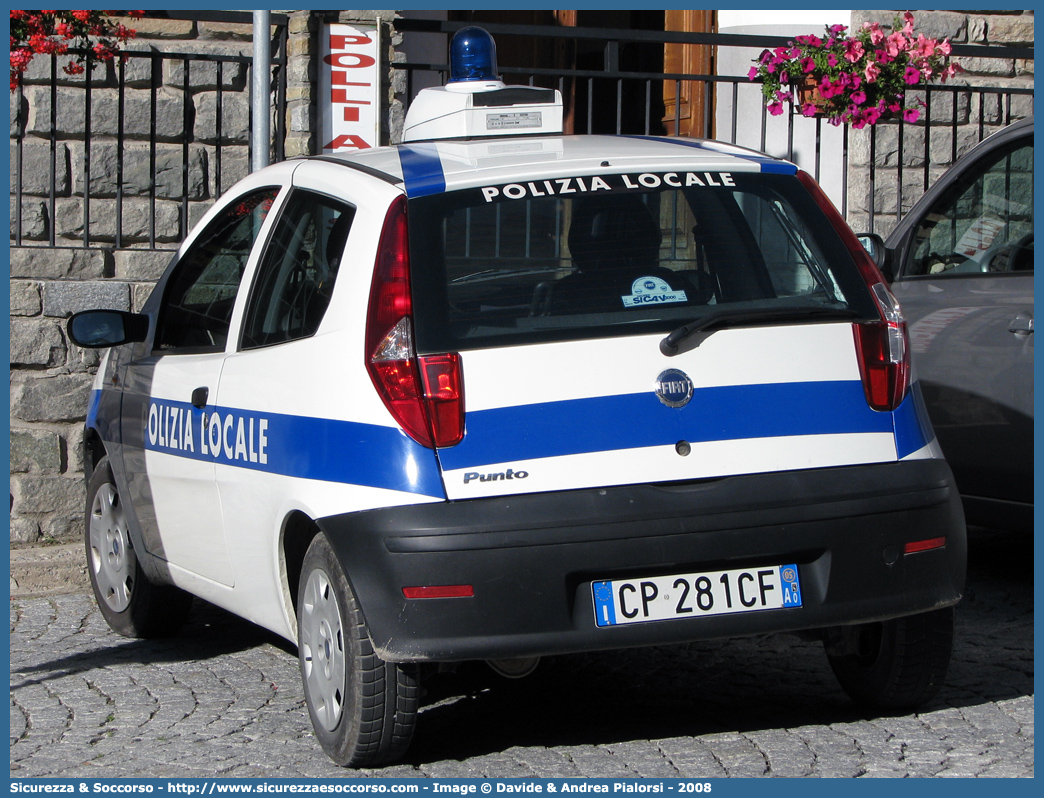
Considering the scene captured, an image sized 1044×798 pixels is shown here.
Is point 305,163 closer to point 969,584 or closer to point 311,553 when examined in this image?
point 311,553

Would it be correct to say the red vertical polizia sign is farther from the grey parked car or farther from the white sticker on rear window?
the white sticker on rear window

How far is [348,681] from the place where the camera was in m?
3.73

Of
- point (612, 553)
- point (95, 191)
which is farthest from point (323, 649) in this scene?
point (95, 191)

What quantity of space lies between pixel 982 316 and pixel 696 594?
2.53 meters

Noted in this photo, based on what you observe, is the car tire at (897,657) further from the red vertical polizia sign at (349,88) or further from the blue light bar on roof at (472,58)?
the red vertical polizia sign at (349,88)

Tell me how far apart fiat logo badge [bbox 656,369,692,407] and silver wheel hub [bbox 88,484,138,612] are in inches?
100

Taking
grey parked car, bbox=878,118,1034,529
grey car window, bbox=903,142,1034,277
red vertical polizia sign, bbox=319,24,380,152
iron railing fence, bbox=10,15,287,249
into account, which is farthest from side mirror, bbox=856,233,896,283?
iron railing fence, bbox=10,15,287,249

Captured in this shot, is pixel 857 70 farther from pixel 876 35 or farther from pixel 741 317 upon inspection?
pixel 741 317

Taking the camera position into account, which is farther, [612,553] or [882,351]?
[882,351]

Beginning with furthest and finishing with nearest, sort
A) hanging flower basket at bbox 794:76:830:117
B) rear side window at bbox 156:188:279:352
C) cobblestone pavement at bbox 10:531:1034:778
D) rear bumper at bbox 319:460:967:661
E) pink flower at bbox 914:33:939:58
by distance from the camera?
1. hanging flower basket at bbox 794:76:830:117
2. pink flower at bbox 914:33:939:58
3. rear side window at bbox 156:188:279:352
4. cobblestone pavement at bbox 10:531:1034:778
5. rear bumper at bbox 319:460:967:661

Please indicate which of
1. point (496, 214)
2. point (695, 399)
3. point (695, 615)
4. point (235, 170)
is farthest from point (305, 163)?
point (235, 170)

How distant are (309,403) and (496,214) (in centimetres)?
70

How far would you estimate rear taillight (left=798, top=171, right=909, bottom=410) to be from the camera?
3.81m

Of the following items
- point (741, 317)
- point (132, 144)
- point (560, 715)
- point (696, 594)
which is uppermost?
point (132, 144)
